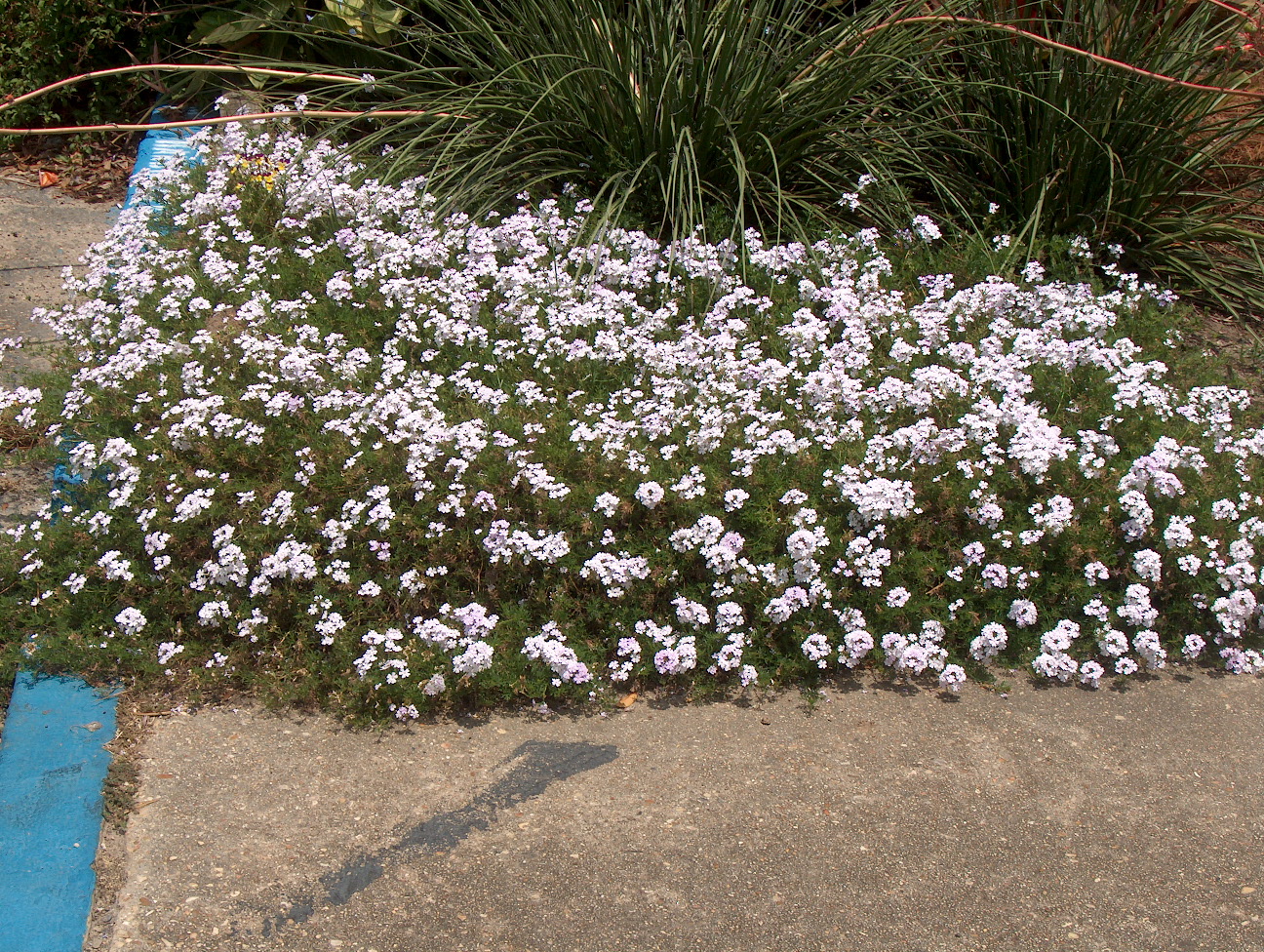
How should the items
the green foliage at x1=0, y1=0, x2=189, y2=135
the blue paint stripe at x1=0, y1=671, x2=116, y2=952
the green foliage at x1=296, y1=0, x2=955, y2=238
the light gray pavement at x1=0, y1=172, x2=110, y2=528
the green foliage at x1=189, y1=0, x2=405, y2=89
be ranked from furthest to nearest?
the green foliage at x1=0, y1=0, x2=189, y2=135 < the green foliage at x1=189, y1=0, x2=405, y2=89 < the green foliage at x1=296, y1=0, x2=955, y2=238 < the light gray pavement at x1=0, y1=172, x2=110, y2=528 < the blue paint stripe at x1=0, y1=671, x2=116, y2=952

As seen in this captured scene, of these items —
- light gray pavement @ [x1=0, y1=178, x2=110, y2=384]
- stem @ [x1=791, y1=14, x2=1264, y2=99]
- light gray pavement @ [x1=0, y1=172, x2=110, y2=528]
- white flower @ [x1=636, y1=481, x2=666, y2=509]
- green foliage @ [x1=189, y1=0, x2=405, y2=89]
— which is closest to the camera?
white flower @ [x1=636, y1=481, x2=666, y2=509]

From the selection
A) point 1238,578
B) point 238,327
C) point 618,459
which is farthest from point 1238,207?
point 238,327

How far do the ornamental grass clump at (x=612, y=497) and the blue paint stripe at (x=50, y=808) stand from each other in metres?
0.18

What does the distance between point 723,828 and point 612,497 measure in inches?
48.2

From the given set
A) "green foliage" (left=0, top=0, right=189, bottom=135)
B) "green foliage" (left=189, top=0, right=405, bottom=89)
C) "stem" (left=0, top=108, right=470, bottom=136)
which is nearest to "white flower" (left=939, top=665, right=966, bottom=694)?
"stem" (left=0, top=108, right=470, bottom=136)

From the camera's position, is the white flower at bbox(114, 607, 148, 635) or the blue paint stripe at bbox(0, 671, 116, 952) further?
the white flower at bbox(114, 607, 148, 635)

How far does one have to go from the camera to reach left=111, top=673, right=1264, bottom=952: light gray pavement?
288 centimetres

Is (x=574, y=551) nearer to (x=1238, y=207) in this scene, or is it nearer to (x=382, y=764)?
(x=382, y=764)

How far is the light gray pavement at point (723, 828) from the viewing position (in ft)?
9.46

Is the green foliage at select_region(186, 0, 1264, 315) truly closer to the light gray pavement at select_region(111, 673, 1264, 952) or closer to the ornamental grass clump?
the ornamental grass clump

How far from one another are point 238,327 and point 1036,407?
3.49m

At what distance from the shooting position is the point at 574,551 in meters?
3.96

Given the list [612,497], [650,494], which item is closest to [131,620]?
[612,497]

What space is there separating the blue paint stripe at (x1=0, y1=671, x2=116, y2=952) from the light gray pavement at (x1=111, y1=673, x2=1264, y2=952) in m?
0.13
